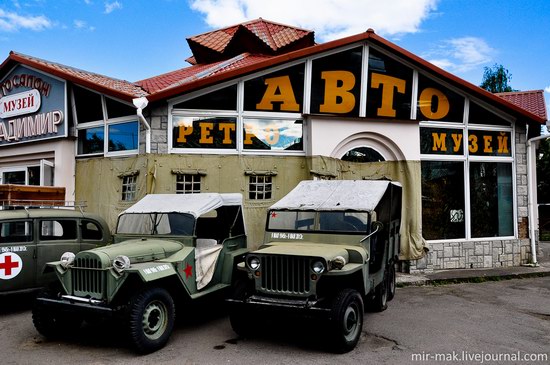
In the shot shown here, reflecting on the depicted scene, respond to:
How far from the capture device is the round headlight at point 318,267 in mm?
5918

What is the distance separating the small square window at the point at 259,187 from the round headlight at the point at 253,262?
14.9 ft

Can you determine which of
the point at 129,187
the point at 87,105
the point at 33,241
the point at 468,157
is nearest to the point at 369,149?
the point at 468,157

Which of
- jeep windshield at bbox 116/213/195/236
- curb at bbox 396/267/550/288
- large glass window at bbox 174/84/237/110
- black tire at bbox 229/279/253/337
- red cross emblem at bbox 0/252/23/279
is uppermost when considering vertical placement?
large glass window at bbox 174/84/237/110

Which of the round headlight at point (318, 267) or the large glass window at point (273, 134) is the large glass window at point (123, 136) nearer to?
the large glass window at point (273, 134)

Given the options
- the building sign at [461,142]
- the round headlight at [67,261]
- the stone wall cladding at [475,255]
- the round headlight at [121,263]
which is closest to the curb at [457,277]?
the stone wall cladding at [475,255]

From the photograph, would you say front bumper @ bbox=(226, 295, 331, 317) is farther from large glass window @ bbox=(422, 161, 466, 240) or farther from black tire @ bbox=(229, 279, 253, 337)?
large glass window @ bbox=(422, 161, 466, 240)

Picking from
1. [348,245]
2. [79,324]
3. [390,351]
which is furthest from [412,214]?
[79,324]

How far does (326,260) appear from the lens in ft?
19.5

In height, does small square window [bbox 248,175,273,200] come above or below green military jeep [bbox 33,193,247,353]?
above

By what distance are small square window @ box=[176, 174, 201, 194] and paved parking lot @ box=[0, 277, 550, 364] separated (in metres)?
3.13

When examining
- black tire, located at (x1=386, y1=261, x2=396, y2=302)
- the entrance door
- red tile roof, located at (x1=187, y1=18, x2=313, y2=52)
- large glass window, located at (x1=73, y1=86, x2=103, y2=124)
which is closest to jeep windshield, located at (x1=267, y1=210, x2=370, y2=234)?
black tire, located at (x1=386, y1=261, x2=396, y2=302)

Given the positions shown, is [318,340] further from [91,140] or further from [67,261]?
[91,140]

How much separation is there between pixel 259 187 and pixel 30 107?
6840mm

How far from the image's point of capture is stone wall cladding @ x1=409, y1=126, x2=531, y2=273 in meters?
12.1
